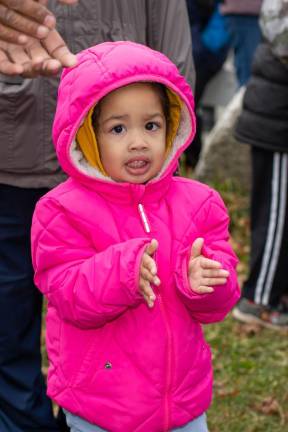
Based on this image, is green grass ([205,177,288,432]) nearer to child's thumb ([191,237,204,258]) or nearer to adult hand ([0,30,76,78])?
child's thumb ([191,237,204,258])

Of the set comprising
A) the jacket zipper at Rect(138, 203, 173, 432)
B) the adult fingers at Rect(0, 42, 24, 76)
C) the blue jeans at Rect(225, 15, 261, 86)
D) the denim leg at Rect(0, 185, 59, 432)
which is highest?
the adult fingers at Rect(0, 42, 24, 76)

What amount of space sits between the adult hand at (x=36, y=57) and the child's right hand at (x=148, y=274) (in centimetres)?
53

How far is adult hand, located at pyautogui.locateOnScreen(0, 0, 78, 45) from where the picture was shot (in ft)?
8.51

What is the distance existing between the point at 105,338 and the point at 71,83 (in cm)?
74

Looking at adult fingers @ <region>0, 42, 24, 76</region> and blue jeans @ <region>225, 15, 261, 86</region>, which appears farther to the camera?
blue jeans @ <region>225, 15, 261, 86</region>

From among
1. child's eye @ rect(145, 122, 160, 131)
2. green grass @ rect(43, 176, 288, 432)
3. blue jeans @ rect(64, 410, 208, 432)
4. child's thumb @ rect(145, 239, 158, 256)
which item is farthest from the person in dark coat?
child's thumb @ rect(145, 239, 158, 256)

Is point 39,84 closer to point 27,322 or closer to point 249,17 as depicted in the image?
point 27,322

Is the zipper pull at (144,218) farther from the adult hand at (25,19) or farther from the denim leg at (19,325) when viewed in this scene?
the denim leg at (19,325)

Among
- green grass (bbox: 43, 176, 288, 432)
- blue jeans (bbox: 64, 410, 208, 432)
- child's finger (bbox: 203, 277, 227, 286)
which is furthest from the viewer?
green grass (bbox: 43, 176, 288, 432)

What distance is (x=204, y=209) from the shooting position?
9.61ft

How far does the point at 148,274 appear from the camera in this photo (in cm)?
262

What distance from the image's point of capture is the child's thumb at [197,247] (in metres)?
2.75

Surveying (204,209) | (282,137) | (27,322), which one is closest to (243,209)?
(282,137)

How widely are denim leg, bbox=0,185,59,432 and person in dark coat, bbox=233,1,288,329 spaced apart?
1.63 metres
